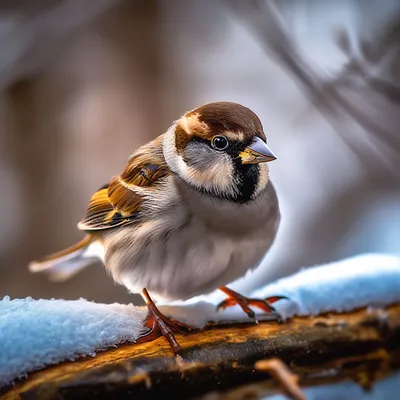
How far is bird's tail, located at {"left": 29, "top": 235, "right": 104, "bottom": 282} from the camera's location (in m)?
0.77

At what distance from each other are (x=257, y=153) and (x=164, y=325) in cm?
24

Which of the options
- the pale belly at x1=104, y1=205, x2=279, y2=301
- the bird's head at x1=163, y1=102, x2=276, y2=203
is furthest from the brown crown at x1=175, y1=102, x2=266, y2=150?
the pale belly at x1=104, y1=205, x2=279, y2=301

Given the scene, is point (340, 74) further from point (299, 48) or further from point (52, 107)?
point (52, 107)

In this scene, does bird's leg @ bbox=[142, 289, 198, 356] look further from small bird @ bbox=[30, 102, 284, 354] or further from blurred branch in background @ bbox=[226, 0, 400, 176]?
blurred branch in background @ bbox=[226, 0, 400, 176]

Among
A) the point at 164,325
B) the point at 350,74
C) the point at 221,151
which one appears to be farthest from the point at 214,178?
the point at 350,74

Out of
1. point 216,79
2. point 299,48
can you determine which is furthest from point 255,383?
point 299,48

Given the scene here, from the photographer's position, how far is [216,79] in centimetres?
86

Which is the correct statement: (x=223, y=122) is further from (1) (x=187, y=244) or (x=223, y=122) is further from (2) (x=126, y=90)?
(2) (x=126, y=90)

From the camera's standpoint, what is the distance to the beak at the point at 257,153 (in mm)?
619

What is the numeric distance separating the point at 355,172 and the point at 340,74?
216 millimetres

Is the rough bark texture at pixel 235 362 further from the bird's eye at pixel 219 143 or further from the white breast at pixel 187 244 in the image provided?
the bird's eye at pixel 219 143

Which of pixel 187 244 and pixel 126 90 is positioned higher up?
pixel 126 90

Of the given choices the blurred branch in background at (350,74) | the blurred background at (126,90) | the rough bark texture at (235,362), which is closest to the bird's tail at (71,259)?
the blurred background at (126,90)

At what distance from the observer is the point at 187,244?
68cm
